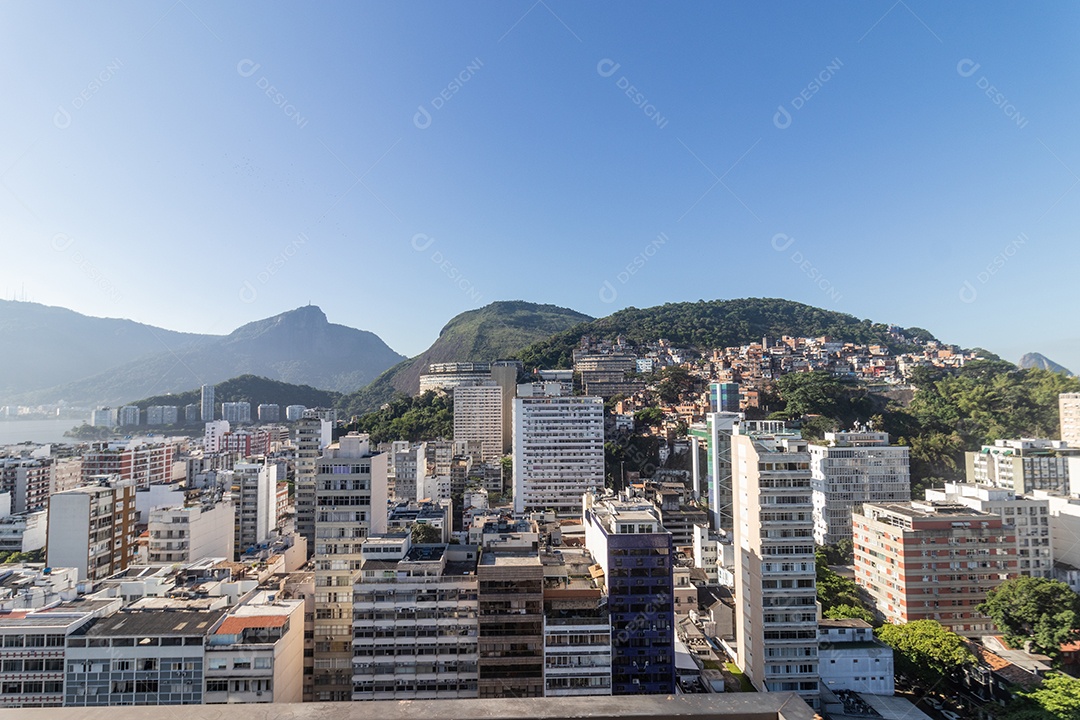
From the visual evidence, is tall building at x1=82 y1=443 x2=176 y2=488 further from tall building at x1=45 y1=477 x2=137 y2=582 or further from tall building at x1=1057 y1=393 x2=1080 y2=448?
tall building at x1=1057 y1=393 x2=1080 y2=448

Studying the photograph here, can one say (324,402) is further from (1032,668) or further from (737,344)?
(1032,668)

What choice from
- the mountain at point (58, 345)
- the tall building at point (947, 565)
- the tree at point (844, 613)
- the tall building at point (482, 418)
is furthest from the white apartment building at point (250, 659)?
the mountain at point (58, 345)

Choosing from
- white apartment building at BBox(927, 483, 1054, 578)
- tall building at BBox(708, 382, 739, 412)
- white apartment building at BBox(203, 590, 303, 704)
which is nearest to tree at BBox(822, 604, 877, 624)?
white apartment building at BBox(927, 483, 1054, 578)

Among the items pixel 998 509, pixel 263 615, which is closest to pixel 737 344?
pixel 998 509

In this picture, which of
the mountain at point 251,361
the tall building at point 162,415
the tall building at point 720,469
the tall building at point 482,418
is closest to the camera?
the tall building at point 720,469

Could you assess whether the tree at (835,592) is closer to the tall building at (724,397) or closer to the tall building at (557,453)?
the tall building at (557,453)

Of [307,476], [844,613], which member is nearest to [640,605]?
[844,613]
